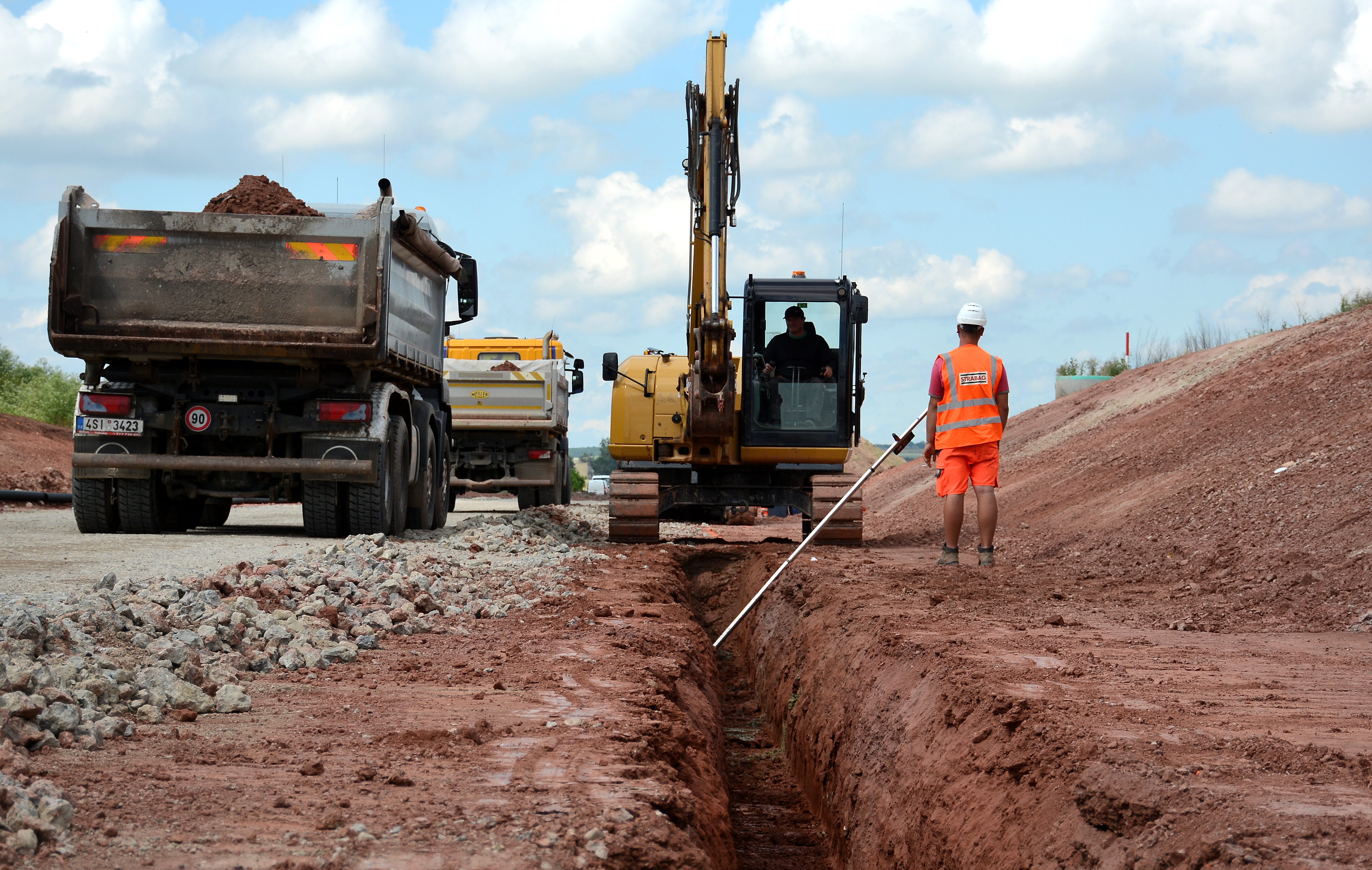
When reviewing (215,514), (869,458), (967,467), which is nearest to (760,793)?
(967,467)

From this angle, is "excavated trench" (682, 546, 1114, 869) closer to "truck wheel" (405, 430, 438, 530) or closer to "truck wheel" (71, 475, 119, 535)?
"truck wheel" (405, 430, 438, 530)

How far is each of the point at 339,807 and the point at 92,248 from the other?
8.70 m

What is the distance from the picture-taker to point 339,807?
3285 mm

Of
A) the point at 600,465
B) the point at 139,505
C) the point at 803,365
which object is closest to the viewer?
the point at 139,505

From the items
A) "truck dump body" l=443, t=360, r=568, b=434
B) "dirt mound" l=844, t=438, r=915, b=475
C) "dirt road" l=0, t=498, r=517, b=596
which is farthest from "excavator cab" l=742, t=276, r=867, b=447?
"dirt mound" l=844, t=438, r=915, b=475

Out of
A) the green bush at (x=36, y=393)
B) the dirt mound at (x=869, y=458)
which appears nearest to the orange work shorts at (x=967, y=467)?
the dirt mound at (x=869, y=458)

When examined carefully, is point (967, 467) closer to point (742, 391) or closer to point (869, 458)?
point (742, 391)

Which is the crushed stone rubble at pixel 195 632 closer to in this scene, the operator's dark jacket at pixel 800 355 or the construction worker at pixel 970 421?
the construction worker at pixel 970 421

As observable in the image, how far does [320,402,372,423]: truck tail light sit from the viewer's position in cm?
1085

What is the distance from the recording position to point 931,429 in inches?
379

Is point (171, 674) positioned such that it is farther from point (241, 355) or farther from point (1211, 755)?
point (241, 355)

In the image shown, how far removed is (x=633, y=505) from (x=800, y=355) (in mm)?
2275

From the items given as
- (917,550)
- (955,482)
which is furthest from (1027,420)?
(955,482)

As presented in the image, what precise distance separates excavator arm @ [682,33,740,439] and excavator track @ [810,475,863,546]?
3.44 feet
